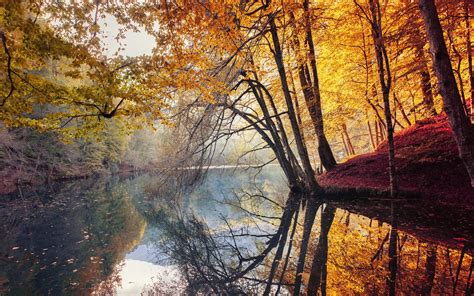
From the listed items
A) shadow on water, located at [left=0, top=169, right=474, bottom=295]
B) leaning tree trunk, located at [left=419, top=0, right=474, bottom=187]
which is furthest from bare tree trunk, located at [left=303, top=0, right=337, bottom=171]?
leaning tree trunk, located at [left=419, top=0, right=474, bottom=187]

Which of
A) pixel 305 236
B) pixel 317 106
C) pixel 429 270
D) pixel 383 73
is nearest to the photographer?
pixel 429 270

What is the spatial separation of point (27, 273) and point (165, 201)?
9.22 metres

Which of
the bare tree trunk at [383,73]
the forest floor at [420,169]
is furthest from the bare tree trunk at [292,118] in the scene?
the bare tree trunk at [383,73]

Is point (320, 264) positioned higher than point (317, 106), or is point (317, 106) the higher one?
point (317, 106)

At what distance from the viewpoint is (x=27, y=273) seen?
4.74 metres

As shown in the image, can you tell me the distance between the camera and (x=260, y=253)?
16.9 ft

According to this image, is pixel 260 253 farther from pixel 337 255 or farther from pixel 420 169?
pixel 420 169

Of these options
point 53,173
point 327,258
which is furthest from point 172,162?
point 53,173

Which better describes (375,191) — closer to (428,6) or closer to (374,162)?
(374,162)

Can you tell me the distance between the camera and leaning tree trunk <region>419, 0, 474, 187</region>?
13.5ft

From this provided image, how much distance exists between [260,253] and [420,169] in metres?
6.08

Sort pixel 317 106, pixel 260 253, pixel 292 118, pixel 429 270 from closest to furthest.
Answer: pixel 429 270 → pixel 260 253 → pixel 292 118 → pixel 317 106

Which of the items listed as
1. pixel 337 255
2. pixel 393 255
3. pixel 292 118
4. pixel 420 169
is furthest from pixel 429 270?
pixel 292 118

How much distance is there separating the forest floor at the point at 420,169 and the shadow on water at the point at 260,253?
70cm
